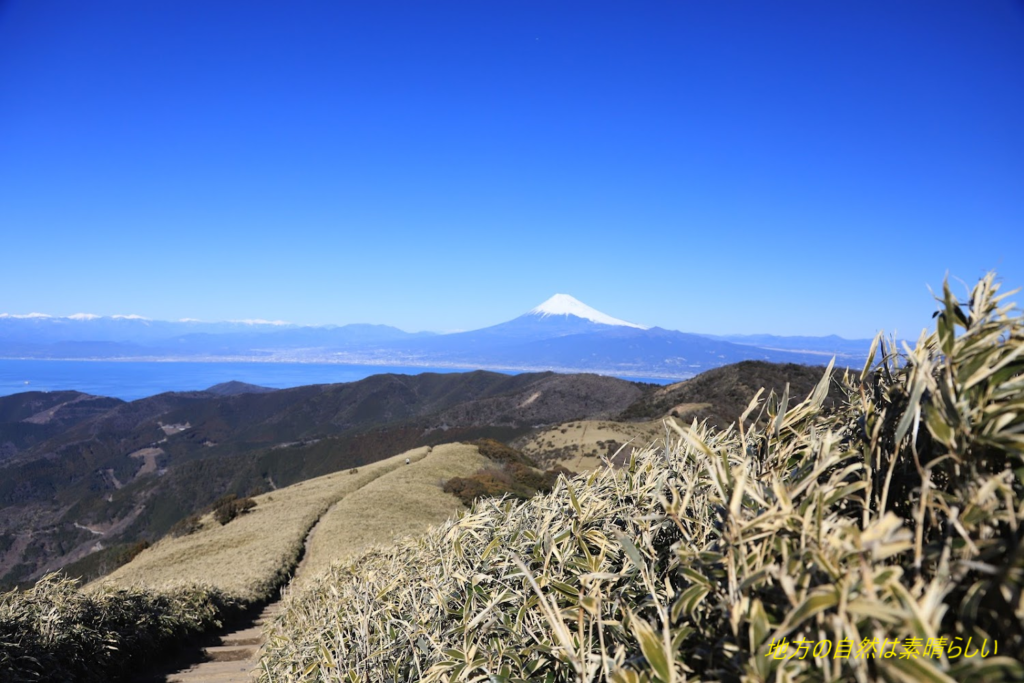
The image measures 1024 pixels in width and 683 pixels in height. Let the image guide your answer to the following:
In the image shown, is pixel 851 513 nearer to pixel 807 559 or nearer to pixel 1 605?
pixel 807 559

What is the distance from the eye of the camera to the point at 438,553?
3.36 metres

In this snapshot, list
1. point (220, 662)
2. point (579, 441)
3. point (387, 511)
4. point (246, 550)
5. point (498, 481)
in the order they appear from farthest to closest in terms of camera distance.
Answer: point (579, 441)
point (498, 481)
point (387, 511)
point (246, 550)
point (220, 662)

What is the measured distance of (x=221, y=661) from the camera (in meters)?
7.71

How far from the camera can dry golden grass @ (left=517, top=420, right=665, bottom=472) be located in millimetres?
32219

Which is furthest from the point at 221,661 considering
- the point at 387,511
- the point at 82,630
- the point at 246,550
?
the point at 387,511

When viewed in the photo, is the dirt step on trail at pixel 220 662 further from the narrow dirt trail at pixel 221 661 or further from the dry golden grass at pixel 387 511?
the dry golden grass at pixel 387 511

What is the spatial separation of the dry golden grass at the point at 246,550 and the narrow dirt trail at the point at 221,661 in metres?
1.26

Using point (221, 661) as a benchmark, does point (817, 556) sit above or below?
above

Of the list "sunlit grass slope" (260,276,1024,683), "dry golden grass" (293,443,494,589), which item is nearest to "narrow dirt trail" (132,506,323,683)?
"dry golden grass" (293,443,494,589)

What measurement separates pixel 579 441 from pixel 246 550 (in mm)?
24861

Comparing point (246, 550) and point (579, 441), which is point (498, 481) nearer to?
point (246, 550)

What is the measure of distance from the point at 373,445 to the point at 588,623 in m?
87.2

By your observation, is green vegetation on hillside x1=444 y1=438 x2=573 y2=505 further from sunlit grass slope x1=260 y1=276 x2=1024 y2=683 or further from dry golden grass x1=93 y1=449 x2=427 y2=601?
sunlit grass slope x1=260 y1=276 x2=1024 y2=683

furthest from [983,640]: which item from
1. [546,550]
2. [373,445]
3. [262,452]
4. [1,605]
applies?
[262,452]
